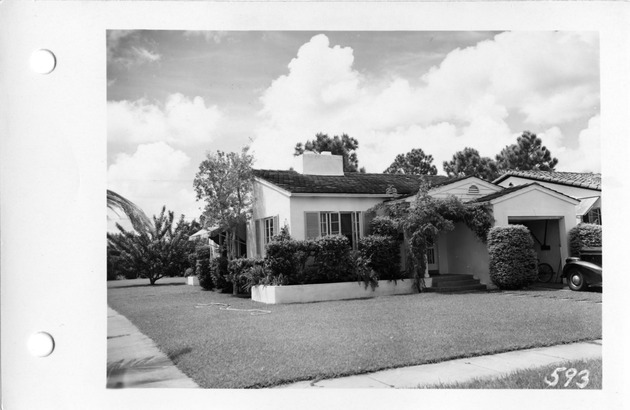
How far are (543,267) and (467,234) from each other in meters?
0.81

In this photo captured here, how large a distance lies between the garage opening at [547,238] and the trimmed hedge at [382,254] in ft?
4.20

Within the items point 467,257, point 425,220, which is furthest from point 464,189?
point 467,257

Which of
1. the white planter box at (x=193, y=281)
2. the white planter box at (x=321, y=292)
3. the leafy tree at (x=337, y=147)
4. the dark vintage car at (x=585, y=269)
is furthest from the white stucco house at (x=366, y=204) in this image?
the white planter box at (x=193, y=281)

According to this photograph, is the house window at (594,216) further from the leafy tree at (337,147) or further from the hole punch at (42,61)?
→ the hole punch at (42,61)

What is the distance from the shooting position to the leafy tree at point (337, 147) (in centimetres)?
396

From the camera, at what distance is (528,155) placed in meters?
4.20

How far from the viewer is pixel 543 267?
4773mm

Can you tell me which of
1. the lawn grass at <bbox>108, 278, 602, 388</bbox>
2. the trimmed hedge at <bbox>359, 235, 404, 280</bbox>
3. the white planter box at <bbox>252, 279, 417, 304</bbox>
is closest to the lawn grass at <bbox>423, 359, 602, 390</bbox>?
the lawn grass at <bbox>108, 278, 602, 388</bbox>

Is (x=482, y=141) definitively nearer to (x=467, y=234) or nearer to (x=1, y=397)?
(x=467, y=234)

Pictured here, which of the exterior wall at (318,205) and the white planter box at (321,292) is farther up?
the exterior wall at (318,205)

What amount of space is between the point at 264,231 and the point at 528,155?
2406 mm

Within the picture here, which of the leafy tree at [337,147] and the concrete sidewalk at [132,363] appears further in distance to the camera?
the leafy tree at [337,147]

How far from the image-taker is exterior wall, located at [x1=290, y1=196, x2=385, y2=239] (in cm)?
454

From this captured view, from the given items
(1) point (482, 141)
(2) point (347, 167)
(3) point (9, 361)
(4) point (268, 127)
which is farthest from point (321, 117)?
(3) point (9, 361)
